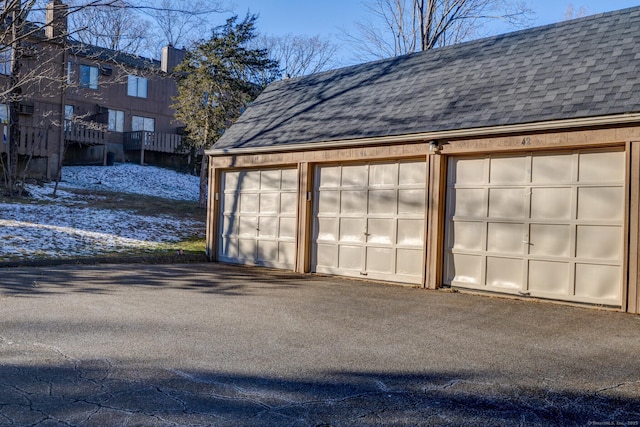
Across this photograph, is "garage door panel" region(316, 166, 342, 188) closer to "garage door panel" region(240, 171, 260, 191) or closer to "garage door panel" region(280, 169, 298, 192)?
"garage door panel" region(280, 169, 298, 192)

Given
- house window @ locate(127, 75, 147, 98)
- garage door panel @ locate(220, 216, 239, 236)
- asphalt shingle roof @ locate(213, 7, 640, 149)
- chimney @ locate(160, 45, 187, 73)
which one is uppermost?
chimney @ locate(160, 45, 187, 73)

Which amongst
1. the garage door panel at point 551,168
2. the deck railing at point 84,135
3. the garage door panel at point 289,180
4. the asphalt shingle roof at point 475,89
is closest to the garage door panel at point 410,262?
the asphalt shingle roof at point 475,89

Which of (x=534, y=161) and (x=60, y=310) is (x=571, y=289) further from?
(x=60, y=310)

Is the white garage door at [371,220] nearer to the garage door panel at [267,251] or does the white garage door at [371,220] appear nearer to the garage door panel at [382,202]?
the garage door panel at [382,202]

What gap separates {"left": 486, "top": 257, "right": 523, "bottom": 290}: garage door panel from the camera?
9367 mm

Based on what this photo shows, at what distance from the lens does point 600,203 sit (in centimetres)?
859

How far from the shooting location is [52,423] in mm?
3660

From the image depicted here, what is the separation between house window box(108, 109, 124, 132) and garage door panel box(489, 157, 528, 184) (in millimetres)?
25448

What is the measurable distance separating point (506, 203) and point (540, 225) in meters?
0.68

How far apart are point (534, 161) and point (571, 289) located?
2106 mm

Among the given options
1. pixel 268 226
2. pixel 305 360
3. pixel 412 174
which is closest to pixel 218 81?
pixel 268 226

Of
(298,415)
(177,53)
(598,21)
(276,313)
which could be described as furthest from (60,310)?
(177,53)

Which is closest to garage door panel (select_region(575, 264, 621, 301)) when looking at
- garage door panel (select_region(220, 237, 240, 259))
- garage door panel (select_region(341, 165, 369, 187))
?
garage door panel (select_region(341, 165, 369, 187))

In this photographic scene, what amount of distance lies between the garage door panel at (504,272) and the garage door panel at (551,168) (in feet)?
4.52
